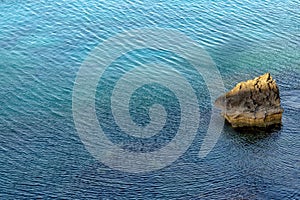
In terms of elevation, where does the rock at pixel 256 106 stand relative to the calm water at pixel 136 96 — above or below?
above

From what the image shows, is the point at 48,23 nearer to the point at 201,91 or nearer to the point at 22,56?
the point at 22,56

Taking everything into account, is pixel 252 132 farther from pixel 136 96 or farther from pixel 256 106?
pixel 136 96

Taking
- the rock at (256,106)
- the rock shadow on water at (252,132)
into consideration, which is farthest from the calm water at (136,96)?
the rock at (256,106)

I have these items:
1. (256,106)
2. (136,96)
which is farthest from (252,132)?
(136,96)

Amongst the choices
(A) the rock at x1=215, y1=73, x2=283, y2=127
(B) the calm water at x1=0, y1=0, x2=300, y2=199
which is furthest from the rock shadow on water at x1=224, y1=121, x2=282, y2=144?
(A) the rock at x1=215, y1=73, x2=283, y2=127

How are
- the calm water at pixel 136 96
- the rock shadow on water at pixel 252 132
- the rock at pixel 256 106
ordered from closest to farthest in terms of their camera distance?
the calm water at pixel 136 96 < the rock shadow on water at pixel 252 132 < the rock at pixel 256 106

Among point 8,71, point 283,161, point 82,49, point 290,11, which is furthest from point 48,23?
point 283,161

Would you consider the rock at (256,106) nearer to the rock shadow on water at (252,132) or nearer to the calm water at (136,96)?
the rock shadow on water at (252,132)

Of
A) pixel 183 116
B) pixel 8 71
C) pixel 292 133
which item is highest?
pixel 292 133
